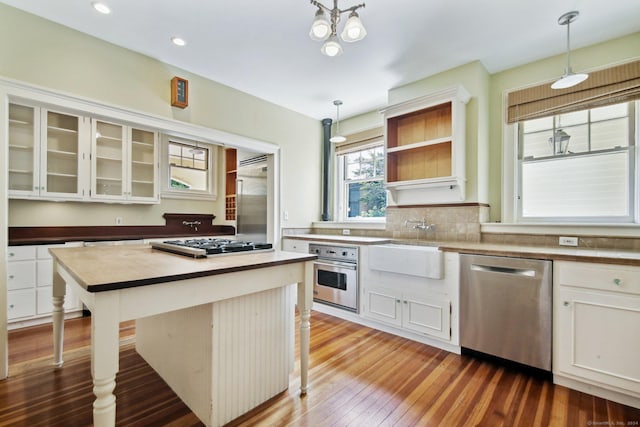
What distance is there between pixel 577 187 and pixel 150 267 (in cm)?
326

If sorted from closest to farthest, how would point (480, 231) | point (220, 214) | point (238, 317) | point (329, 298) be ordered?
1. point (238, 317)
2. point (480, 231)
3. point (329, 298)
4. point (220, 214)

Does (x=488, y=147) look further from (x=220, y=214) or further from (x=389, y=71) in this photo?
(x=220, y=214)

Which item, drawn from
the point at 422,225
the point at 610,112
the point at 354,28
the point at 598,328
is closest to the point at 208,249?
the point at 354,28

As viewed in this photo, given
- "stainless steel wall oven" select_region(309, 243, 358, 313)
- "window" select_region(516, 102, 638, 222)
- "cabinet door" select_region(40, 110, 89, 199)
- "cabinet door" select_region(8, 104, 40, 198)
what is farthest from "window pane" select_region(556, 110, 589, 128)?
"cabinet door" select_region(8, 104, 40, 198)

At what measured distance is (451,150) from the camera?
278 centimetres

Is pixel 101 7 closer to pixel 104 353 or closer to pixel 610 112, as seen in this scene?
pixel 104 353

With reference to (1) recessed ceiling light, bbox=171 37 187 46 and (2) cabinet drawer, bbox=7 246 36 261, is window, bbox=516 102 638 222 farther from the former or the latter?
(2) cabinet drawer, bbox=7 246 36 261

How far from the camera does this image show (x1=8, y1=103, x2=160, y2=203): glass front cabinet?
9.54ft

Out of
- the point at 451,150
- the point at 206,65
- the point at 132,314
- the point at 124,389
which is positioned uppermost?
the point at 206,65

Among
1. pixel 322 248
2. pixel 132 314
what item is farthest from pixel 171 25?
pixel 322 248

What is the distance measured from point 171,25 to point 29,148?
2.12 metres

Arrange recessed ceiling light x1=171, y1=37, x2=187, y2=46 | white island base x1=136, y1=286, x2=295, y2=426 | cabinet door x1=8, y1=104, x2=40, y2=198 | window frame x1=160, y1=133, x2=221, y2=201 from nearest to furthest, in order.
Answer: white island base x1=136, y1=286, x2=295, y2=426, recessed ceiling light x1=171, y1=37, x2=187, y2=46, cabinet door x1=8, y1=104, x2=40, y2=198, window frame x1=160, y1=133, x2=221, y2=201

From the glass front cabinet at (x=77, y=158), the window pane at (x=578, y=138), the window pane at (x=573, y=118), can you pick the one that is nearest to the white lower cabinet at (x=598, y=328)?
the window pane at (x=578, y=138)

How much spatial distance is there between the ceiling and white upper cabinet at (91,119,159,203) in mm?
1432
